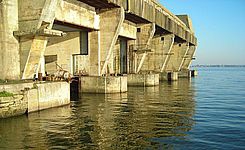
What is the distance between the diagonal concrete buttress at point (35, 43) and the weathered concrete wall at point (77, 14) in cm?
468

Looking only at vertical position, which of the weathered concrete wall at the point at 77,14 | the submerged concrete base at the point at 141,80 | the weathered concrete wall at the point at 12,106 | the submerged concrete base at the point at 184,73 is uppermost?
the weathered concrete wall at the point at 77,14

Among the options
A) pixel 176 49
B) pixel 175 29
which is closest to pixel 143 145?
pixel 175 29

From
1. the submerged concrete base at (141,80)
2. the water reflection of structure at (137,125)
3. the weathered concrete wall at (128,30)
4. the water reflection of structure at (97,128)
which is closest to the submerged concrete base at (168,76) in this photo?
the submerged concrete base at (141,80)

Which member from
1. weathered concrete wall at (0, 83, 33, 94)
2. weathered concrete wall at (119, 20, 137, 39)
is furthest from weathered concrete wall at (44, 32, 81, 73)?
weathered concrete wall at (0, 83, 33, 94)

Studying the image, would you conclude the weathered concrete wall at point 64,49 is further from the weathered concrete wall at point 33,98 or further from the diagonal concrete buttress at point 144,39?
the diagonal concrete buttress at point 144,39

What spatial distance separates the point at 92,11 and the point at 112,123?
18.3 metres

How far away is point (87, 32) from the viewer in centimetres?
3319

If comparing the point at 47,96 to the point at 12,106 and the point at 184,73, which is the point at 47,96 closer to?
the point at 12,106

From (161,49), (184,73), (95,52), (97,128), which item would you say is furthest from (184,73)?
(97,128)

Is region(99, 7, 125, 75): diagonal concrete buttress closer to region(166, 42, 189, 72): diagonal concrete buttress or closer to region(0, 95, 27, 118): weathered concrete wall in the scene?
region(0, 95, 27, 118): weathered concrete wall

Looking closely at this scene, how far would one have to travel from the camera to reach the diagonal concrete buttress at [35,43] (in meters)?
20.5

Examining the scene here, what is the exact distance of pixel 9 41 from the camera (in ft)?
66.2

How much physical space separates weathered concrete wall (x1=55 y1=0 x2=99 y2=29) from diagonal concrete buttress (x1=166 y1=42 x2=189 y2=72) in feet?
129

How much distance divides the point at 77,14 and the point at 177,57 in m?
43.3
